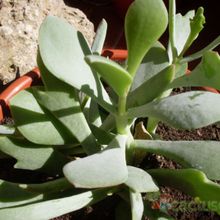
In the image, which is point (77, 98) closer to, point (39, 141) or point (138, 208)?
point (39, 141)

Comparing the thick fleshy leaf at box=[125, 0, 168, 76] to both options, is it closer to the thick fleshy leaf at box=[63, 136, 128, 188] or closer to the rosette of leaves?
the rosette of leaves

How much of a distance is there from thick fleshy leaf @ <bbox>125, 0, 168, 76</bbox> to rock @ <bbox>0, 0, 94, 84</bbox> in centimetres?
34

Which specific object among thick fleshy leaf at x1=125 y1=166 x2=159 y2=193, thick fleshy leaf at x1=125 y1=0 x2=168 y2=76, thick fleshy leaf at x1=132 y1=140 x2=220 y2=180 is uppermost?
thick fleshy leaf at x1=125 y1=0 x2=168 y2=76

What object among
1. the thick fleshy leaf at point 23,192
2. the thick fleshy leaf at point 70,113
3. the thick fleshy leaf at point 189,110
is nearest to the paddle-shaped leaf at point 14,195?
the thick fleshy leaf at point 23,192

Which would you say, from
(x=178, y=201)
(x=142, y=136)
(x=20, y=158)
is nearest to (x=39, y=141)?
(x=20, y=158)

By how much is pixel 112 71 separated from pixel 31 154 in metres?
0.21

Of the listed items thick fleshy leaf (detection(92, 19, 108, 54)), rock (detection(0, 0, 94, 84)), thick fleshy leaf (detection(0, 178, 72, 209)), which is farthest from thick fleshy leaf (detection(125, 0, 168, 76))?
rock (detection(0, 0, 94, 84))

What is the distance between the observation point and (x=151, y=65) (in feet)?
2.45

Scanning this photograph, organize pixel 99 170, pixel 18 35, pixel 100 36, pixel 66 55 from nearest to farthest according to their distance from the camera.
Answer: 1. pixel 99 170
2. pixel 66 55
3. pixel 100 36
4. pixel 18 35

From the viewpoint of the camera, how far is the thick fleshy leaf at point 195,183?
60 cm

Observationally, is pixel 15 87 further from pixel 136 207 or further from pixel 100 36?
pixel 136 207

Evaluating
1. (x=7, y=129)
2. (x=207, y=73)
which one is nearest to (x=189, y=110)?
(x=207, y=73)

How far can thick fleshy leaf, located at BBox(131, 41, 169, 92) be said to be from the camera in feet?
2.44

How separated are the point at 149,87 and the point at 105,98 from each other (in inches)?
3.1
